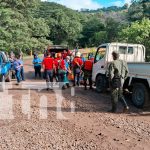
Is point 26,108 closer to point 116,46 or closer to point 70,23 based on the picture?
point 116,46

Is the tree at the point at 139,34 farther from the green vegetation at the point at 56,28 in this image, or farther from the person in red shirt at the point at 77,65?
the person in red shirt at the point at 77,65

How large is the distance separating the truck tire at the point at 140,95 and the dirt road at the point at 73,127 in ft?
0.80

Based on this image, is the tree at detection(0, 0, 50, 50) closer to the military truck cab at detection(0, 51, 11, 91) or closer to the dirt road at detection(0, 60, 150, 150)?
the military truck cab at detection(0, 51, 11, 91)

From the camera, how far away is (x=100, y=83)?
584 inches

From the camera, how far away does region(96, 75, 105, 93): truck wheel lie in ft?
48.2

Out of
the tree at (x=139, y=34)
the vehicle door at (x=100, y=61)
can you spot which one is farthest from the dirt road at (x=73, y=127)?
the tree at (x=139, y=34)

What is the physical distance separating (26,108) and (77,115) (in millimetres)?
1784

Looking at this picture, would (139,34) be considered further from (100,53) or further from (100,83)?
(100,83)

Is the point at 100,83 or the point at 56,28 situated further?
the point at 56,28

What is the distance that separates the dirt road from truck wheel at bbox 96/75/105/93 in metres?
1.67

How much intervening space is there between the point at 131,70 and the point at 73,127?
3.87 metres

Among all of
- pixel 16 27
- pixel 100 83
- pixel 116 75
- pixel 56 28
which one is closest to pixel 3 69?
pixel 100 83

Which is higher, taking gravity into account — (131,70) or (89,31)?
(89,31)

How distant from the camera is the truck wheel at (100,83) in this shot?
579 inches
